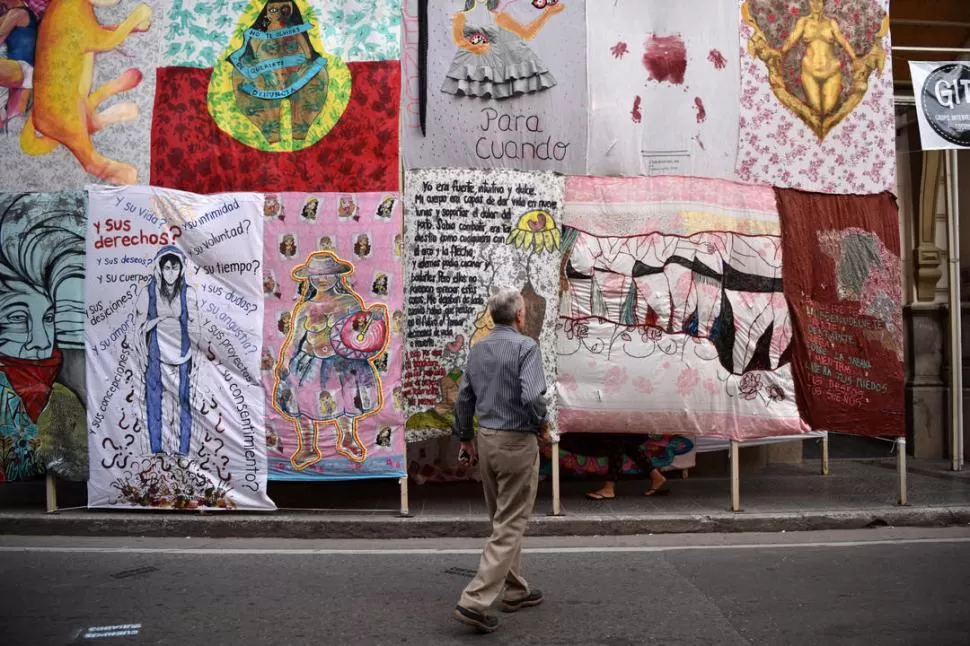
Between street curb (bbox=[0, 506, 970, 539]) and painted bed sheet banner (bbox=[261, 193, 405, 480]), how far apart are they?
450 mm

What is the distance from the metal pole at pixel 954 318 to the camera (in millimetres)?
9297

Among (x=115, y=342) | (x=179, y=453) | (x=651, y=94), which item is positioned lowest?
(x=179, y=453)

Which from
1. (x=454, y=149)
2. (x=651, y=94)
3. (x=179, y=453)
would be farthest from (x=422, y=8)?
(x=179, y=453)

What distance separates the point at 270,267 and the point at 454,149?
2.12m

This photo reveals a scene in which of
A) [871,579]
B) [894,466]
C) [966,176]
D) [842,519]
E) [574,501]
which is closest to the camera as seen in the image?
[871,579]

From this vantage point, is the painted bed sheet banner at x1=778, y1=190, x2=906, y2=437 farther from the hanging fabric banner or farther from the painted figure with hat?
the painted figure with hat

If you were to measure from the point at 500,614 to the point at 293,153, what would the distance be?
463 cm

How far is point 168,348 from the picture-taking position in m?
7.35

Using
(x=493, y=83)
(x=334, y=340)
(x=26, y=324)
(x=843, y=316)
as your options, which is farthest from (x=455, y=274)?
(x=26, y=324)

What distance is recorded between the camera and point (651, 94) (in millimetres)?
8234

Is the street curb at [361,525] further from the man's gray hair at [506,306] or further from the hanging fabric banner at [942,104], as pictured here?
the hanging fabric banner at [942,104]

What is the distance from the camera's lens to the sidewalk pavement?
279 inches

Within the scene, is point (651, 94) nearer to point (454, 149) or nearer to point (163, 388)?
point (454, 149)

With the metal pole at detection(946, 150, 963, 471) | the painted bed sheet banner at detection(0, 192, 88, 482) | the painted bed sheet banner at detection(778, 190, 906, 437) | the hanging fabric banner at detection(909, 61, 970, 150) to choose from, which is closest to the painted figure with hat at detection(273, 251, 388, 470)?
the painted bed sheet banner at detection(0, 192, 88, 482)
